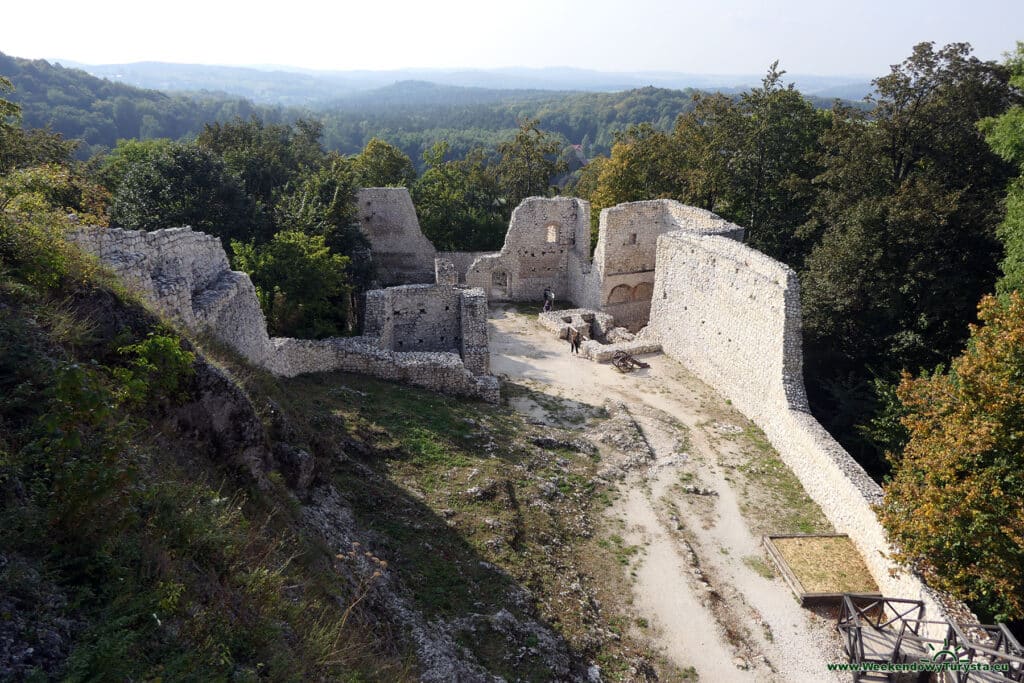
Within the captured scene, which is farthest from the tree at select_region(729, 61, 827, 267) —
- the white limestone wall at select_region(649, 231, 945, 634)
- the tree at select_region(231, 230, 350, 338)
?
the tree at select_region(231, 230, 350, 338)

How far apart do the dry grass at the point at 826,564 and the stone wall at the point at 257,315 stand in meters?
7.71

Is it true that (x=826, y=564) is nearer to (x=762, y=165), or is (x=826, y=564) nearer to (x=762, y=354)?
(x=762, y=354)

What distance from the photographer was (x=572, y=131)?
151625 millimetres

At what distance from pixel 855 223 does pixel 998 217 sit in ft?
12.6

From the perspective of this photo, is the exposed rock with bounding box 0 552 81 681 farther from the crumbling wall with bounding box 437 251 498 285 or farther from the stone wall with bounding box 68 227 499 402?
the crumbling wall with bounding box 437 251 498 285

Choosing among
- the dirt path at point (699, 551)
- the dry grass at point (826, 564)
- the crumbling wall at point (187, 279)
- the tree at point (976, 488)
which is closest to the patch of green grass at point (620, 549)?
the dirt path at point (699, 551)

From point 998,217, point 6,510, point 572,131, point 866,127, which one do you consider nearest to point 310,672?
point 6,510

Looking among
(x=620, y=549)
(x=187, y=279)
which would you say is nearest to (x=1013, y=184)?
(x=620, y=549)

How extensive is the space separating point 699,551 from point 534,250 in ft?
56.1

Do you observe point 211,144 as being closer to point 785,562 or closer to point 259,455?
point 259,455

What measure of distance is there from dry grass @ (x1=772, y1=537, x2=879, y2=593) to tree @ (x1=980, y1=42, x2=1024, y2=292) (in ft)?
30.2

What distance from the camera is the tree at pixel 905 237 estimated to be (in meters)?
18.8

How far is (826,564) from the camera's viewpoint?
11531 mm

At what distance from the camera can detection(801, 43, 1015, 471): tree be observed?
1877 cm
